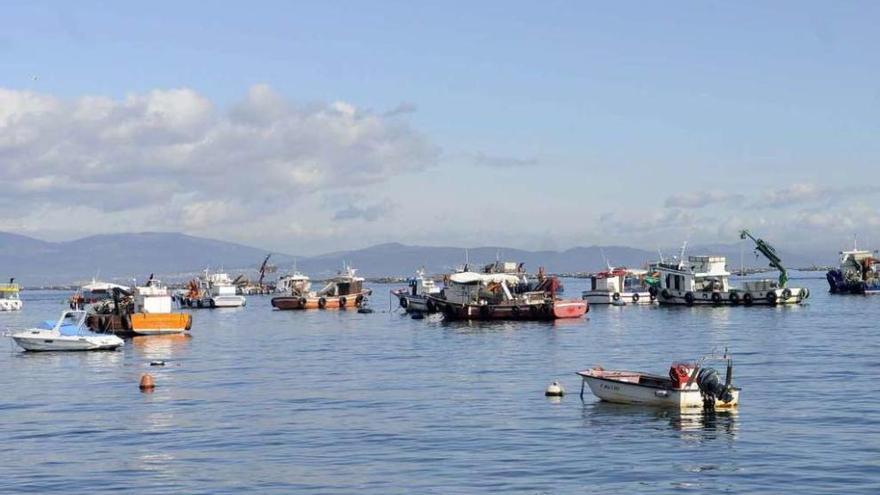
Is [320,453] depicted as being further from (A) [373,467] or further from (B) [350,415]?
(B) [350,415]

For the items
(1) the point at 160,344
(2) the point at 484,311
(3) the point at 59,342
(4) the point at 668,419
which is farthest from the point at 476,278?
(4) the point at 668,419

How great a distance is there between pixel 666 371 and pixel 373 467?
108 feet

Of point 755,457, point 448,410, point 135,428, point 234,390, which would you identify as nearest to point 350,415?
point 448,410

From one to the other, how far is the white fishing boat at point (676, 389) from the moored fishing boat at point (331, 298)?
12331 centimetres

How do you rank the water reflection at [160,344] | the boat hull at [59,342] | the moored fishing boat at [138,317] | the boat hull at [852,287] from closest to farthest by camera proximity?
the water reflection at [160,344] < the boat hull at [59,342] < the moored fishing boat at [138,317] < the boat hull at [852,287]

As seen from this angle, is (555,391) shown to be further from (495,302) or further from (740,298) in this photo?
(740,298)

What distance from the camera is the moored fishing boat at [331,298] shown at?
175250 millimetres

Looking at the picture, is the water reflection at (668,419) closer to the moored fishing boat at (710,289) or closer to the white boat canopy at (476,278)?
the white boat canopy at (476,278)

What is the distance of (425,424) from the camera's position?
158 ft

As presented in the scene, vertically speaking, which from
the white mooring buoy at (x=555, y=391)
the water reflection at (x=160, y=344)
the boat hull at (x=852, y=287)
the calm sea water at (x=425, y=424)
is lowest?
the calm sea water at (x=425, y=424)

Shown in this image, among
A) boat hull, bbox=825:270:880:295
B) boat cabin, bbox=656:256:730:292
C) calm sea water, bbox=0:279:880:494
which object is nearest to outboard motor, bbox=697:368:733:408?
calm sea water, bbox=0:279:880:494

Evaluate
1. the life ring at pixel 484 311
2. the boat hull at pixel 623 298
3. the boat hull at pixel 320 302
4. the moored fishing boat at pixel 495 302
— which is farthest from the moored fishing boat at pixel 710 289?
the boat hull at pixel 320 302

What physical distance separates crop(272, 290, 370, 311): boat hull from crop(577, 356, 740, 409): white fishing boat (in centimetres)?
12313

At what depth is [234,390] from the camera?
Result: 6241cm
